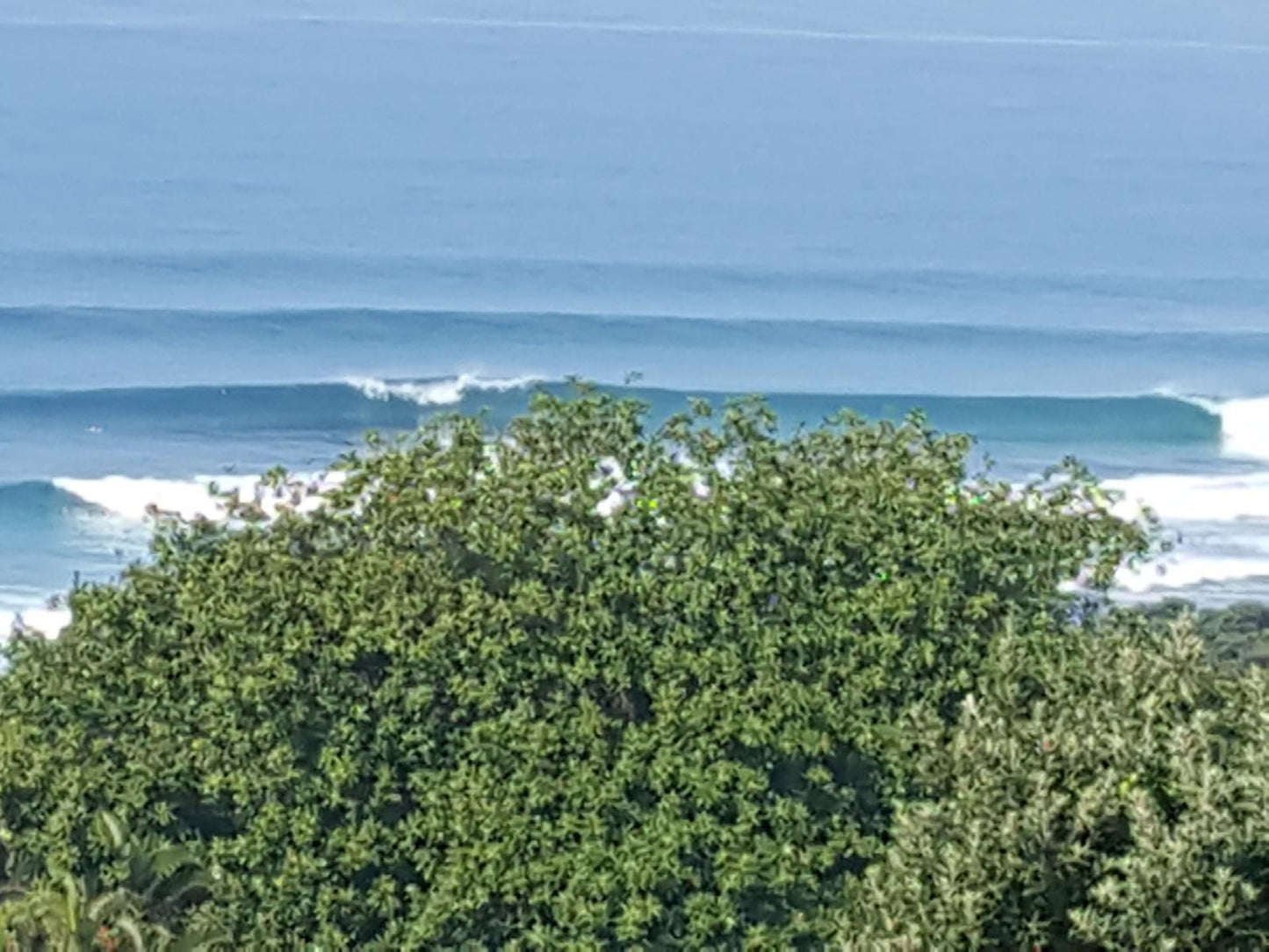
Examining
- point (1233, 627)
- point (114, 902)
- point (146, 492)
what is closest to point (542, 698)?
point (114, 902)

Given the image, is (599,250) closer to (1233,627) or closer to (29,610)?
(29,610)

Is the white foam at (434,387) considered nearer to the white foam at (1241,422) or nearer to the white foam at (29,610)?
the white foam at (1241,422)

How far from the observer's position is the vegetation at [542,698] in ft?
49.2

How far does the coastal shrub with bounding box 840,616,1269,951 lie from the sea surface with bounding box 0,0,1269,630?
16.9 m

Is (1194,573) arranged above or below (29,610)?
above

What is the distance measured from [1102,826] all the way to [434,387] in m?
34.0

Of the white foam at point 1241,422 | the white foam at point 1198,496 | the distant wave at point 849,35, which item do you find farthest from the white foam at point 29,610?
the distant wave at point 849,35

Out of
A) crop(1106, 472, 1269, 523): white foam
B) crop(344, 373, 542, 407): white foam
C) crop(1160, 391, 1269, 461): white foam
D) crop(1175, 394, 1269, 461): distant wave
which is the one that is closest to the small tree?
crop(1106, 472, 1269, 523): white foam

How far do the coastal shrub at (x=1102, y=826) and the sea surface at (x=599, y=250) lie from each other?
55.4 feet

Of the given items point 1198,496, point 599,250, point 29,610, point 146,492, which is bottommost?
point 29,610

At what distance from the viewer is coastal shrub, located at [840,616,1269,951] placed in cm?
1003

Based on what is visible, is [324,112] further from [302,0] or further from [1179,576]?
[1179,576]

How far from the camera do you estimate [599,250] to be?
55.8 meters

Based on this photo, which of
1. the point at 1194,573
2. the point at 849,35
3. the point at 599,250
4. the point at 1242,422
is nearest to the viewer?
the point at 1194,573
